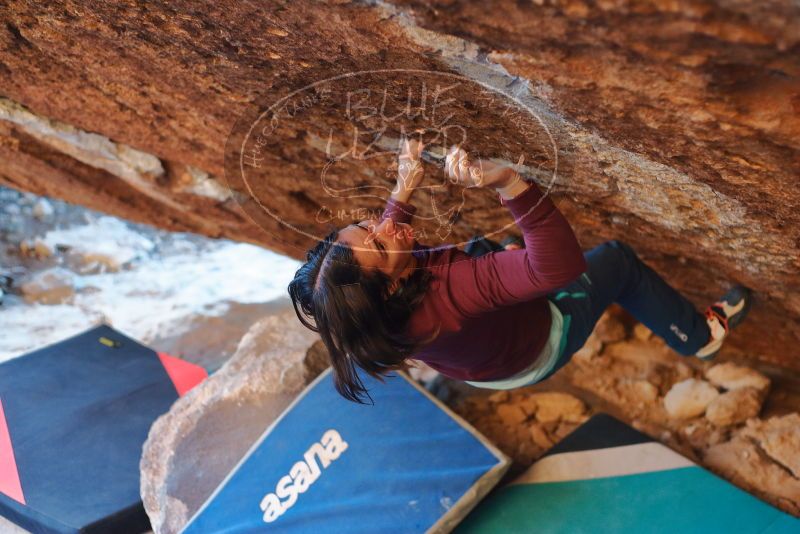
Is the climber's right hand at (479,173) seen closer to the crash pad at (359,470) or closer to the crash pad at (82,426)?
the crash pad at (359,470)

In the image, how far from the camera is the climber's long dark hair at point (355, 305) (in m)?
1.26

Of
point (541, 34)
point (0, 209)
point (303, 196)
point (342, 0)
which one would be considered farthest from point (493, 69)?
point (0, 209)

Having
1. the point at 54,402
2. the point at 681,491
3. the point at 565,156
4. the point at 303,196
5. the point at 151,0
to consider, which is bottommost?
the point at 54,402

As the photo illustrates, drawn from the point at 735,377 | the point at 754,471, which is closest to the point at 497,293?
the point at 754,471

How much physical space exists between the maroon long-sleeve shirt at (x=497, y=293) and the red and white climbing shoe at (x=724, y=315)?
24.9 inches

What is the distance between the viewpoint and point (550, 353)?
172cm

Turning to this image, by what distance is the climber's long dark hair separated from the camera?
49.7 inches

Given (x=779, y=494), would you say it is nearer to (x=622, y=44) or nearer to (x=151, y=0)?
(x=622, y=44)

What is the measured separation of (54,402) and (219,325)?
1.37 m

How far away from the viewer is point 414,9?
1039mm

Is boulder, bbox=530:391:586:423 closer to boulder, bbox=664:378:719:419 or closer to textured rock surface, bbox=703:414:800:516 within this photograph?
boulder, bbox=664:378:719:419

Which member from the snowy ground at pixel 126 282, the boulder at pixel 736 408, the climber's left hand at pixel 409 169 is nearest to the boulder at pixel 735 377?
the boulder at pixel 736 408

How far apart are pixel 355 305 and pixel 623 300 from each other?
1005 mm

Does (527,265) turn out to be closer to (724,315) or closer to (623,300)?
(623,300)
